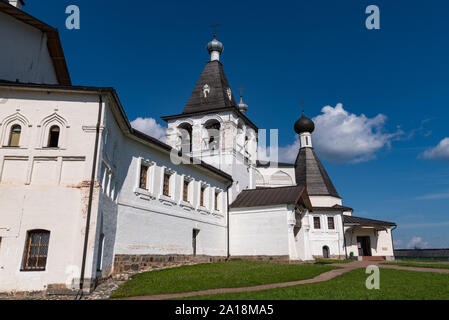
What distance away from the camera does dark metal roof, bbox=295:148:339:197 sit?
3503 centimetres

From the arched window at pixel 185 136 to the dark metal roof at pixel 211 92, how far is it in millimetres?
1277

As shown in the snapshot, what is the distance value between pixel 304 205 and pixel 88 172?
16125mm

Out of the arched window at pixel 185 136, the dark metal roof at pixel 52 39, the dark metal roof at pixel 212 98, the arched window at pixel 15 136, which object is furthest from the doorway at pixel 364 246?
the arched window at pixel 15 136

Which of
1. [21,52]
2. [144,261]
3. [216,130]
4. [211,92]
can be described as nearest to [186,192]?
[144,261]

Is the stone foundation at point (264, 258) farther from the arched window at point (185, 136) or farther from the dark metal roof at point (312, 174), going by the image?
the dark metal roof at point (312, 174)

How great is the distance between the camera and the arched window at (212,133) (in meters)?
25.4

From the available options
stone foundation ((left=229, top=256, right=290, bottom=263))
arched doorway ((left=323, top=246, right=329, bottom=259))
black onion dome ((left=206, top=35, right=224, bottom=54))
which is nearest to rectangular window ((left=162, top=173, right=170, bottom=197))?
stone foundation ((left=229, top=256, right=290, bottom=263))

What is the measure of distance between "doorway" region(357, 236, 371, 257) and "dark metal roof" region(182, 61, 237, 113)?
63.2ft

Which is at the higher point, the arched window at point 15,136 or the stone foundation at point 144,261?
the arched window at point 15,136

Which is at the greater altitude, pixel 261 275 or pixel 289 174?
pixel 289 174

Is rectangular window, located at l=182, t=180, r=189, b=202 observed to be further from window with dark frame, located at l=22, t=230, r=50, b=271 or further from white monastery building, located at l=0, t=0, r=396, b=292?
window with dark frame, located at l=22, t=230, r=50, b=271

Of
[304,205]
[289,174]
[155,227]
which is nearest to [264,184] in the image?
[289,174]
